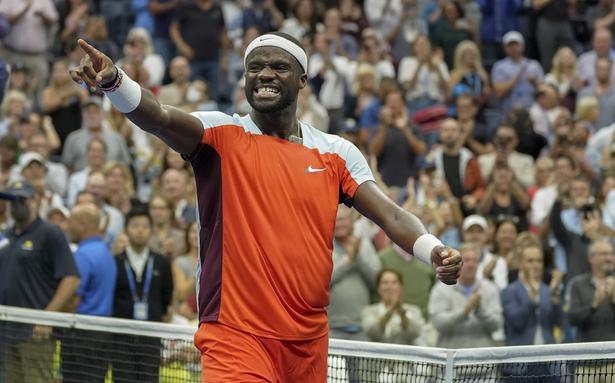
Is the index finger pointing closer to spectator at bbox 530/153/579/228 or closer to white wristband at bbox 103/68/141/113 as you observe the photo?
white wristband at bbox 103/68/141/113

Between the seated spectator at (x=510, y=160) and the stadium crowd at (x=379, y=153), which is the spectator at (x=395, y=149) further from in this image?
the seated spectator at (x=510, y=160)

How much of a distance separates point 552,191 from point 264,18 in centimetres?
756

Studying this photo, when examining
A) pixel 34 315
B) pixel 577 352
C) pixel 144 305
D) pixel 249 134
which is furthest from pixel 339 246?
pixel 249 134

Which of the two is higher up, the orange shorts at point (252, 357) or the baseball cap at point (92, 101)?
the baseball cap at point (92, 101)

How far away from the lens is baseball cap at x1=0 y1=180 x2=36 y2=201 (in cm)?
1267

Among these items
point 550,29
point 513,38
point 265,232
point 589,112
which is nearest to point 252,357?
point 265,232

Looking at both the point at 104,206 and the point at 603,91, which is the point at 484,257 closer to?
the point at 104,206

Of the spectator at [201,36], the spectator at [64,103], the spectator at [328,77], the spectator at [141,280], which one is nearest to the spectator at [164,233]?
the spectator at [141,280]

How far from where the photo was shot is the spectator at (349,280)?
1346 cm

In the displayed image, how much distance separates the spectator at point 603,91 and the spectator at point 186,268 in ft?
24.0

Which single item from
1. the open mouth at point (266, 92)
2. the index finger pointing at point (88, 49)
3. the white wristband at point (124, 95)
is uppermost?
the open mouth at point (266, 92)

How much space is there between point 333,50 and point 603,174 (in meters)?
5.90

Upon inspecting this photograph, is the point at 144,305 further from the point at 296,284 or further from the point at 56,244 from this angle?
the point at 296,284

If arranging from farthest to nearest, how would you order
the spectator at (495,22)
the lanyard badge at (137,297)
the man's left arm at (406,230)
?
the spectator at (495,22) → the lanyard badge at (137,297) → the man's left arm at (406,230)
